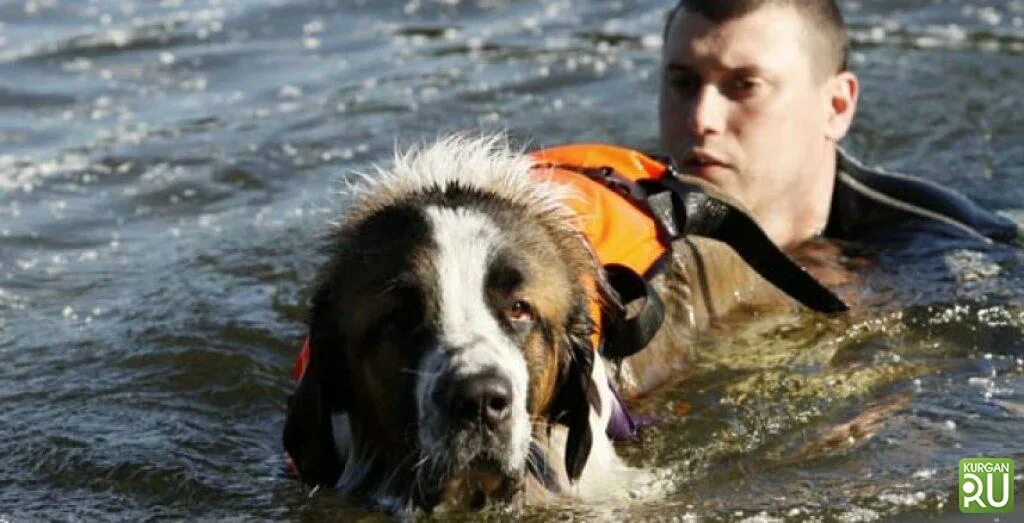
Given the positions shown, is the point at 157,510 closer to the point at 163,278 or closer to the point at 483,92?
the point at 163,278

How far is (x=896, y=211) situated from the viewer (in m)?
8.19

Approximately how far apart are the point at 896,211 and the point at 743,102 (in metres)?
1.00

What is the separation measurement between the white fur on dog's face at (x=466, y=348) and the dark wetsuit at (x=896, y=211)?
11.7ft

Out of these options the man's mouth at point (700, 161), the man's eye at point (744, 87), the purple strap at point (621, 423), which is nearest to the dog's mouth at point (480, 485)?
the purple strap at point (621, 423)

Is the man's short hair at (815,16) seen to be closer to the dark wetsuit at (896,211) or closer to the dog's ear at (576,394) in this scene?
the dark wetsuit at (896,211)

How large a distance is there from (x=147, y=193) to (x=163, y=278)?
4.96ft

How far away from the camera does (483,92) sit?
11.2 metres

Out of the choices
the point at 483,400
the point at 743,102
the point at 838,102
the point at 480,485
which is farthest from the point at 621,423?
the point at 838,102

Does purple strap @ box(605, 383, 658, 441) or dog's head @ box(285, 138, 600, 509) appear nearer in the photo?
dog's head @ box(285, 138, 600, 509)

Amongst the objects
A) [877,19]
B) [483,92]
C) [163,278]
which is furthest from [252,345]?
[877,19]

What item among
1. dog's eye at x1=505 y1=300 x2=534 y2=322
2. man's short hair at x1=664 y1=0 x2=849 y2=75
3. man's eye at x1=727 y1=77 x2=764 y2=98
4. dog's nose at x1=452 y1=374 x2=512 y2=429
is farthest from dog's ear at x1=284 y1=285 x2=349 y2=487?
man's short hair at x1=664 y1=0 x2=849 y2=75

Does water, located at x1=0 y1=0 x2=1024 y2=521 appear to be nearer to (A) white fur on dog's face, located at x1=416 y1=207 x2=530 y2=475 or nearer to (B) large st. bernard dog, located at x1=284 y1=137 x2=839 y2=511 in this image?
(B) large st. bernard dog, located at x1=284 y1=137 x2=839 y2=511

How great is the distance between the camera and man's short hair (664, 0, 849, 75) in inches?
306

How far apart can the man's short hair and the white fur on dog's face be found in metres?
3.04
